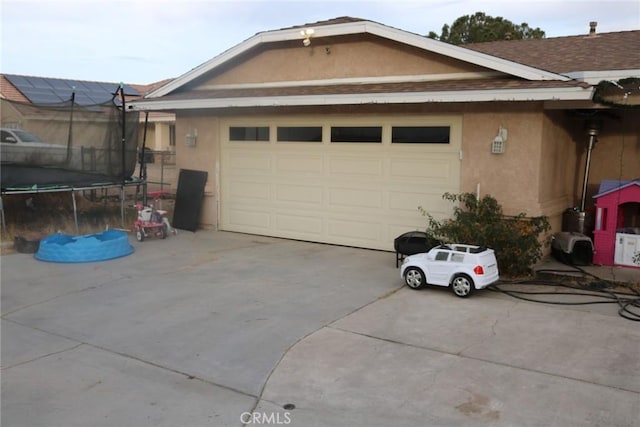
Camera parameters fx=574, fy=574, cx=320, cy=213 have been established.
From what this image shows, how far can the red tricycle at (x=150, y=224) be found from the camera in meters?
11.3

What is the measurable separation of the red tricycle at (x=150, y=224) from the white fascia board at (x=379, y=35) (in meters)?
2.84

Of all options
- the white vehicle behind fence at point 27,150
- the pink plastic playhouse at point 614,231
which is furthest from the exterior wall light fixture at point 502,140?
the white vehicle behind fence at point 27,150

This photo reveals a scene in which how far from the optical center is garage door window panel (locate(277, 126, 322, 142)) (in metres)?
11.1

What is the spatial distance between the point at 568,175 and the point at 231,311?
710 cm

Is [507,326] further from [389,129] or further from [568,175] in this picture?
[568,175]

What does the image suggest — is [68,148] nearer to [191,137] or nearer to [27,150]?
[27,150]

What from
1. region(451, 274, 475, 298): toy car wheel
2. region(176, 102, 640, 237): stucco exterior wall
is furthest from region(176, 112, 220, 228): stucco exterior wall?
region(451, 274, 475, 298): toy car wheel

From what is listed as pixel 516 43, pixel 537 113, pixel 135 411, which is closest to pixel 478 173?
pixel 537 113

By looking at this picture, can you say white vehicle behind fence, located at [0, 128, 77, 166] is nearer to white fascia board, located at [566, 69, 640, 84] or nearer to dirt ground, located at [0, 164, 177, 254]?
dirt ground, located at [0, 164, 177, 254]

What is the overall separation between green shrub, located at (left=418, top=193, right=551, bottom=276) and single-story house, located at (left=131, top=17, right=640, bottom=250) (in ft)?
1.40

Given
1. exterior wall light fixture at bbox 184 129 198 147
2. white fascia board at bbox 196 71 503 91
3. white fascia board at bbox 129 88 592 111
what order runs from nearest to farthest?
white fascia board at bbox 129 88 592 111 < white fascia board at bbox 196 71 503 91 < exterior wall light fixture at bbox 184 129 198 147

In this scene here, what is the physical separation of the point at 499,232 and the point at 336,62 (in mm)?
4657

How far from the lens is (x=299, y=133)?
11.3 meters

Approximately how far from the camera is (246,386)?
4.89 meters
